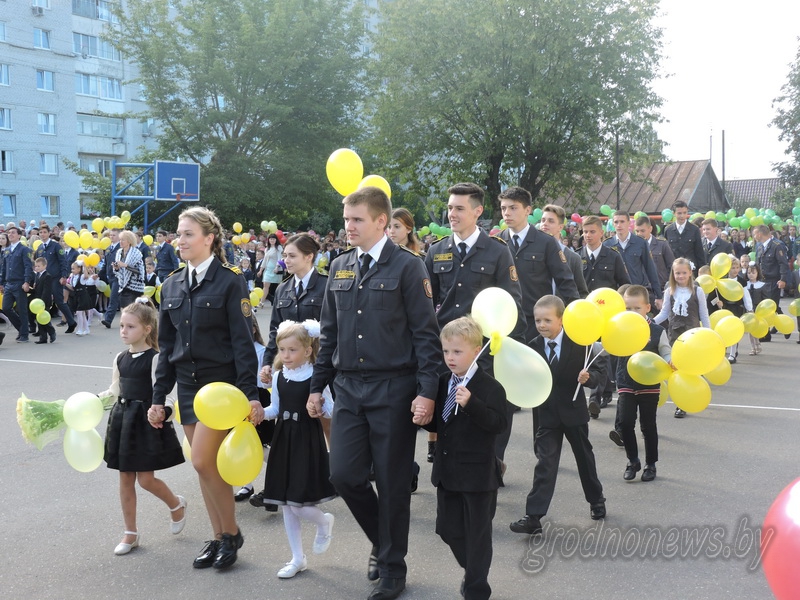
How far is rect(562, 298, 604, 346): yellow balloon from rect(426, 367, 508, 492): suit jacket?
1.33 meters

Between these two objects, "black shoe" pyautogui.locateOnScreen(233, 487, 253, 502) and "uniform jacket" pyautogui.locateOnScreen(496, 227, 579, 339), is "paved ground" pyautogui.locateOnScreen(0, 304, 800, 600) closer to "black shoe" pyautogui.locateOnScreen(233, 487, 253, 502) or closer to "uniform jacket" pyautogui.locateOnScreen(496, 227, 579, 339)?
"black shoe" pyautogui.locateOnScreen(233, 487, 253, 502)

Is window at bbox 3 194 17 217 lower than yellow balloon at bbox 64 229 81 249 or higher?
higher

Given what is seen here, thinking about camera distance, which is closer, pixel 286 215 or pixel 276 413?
pixel 276 413

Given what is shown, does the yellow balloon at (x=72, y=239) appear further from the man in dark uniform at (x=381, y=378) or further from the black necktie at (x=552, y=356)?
the man in dark uniform at (x=381, y=378)

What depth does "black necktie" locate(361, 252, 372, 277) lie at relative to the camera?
4.30m

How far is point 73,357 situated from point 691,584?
35.9 feet

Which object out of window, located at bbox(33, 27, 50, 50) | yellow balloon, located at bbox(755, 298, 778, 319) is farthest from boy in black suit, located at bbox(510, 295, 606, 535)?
window, located at bbox(33, 27, 50, 50)

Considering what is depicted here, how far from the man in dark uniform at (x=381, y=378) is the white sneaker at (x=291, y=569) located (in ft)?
1.47

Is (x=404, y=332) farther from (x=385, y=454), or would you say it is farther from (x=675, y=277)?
(x=675, y=277)

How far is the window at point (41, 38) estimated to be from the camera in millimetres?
50812

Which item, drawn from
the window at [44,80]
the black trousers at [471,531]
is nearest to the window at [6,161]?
the window at [44,80]

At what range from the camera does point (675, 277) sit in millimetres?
8914

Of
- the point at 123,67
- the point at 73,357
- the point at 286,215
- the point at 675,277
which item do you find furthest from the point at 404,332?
the point at 123,67

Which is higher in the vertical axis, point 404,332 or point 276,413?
point 404,332
